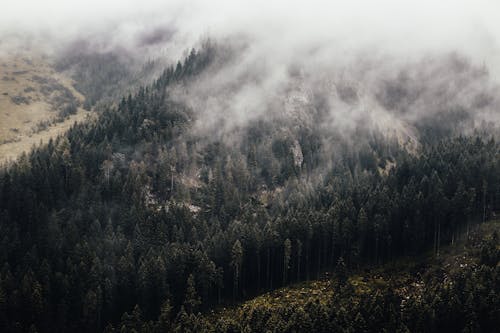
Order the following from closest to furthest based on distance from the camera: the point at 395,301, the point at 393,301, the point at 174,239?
the point at 393,301, the point at 395,301, the point at 174,239

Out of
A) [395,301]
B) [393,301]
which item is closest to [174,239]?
[393,301]

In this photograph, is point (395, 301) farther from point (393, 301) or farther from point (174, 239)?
point (174, 239)

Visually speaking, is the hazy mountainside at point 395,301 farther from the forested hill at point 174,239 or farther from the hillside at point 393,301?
the forested hill at point 174,239

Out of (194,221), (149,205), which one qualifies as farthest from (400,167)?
(149,205)

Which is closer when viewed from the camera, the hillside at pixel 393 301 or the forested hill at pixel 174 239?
the hillside at pixel 393 301

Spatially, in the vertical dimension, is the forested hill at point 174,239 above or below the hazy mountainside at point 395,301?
above

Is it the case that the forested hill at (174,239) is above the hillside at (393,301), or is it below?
above

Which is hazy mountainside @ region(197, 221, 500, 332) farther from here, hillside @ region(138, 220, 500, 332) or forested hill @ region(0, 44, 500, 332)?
forested hill @ region(0, 44, 500, 332)

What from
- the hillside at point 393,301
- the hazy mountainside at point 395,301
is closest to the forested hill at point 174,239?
the hillside at point 393,301

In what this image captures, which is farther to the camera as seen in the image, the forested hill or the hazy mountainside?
the forested hill

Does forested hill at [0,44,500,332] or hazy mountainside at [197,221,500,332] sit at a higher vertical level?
forested hill at [0,44,500,332]

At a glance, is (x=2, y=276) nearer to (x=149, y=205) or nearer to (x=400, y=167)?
(x=149, y=205)

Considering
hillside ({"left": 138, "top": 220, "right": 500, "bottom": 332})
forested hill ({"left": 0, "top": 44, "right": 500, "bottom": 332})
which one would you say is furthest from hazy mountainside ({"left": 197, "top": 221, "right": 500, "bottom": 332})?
forested hill ({"left": 0, "top": 44, "right": 500, "bottom": 332})
